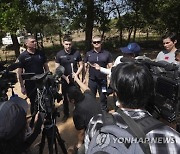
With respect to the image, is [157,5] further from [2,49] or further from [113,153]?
[113,153]

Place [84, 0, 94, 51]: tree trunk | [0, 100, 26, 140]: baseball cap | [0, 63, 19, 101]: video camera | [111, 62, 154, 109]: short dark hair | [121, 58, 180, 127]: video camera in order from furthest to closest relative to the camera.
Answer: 1. [84, 0, 94, 51]: tree trunk
2. [0, 63, 19, 101]: video camera
3. [0, 100, 26, 140]: baseball cap
4. [121, 58, 180, 127]: video camera
5. [111, 62, 154, 109]: short dark hair

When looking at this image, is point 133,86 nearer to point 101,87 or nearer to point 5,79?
point 5,79

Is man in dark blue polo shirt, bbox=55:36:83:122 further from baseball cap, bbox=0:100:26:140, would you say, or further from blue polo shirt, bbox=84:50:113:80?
baseball cap, bbox=0:100:26:140

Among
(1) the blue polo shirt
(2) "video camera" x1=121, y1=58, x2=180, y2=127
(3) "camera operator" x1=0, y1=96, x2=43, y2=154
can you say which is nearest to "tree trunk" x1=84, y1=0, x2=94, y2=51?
(1) the blue polo shirt

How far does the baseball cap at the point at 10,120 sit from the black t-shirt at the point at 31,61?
2.49 meters

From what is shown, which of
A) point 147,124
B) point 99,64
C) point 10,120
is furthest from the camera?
point 99,64

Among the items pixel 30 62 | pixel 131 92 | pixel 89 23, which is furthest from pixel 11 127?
pixel 89 23

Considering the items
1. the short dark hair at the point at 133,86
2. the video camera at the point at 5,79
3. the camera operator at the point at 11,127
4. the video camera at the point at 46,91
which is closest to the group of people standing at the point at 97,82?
the short dark hair at the point at 133,86

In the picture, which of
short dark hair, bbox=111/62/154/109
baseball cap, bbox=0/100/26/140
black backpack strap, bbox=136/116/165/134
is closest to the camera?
black backpack strap, bbox=136/116/165/134

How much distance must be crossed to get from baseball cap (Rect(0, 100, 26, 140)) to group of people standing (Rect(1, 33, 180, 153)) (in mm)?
535

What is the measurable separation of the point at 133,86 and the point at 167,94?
572 mm

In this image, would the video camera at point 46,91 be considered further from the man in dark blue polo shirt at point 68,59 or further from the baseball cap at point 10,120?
the man in dark blue polo shirt at point 68,59

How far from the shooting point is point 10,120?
2117 millimetres

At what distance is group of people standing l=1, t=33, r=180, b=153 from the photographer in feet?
4.95
